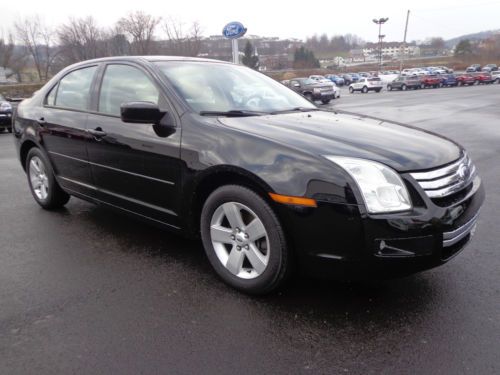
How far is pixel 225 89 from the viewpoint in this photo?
374 centimetres

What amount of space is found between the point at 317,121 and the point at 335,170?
0.92 meters

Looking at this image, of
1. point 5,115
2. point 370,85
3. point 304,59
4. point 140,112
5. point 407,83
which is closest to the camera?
point 140,112

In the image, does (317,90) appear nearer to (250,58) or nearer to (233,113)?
(233,113)

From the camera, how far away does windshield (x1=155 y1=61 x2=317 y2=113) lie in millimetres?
3475

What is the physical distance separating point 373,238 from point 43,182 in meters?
3.96

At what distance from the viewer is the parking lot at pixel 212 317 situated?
233cm

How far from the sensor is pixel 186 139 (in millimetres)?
3170

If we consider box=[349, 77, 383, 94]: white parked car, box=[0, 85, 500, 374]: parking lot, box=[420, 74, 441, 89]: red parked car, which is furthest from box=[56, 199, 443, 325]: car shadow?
box=[420, 74, 441, 89]: red parked car

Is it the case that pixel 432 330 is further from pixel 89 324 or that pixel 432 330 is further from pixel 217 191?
pixel 89 324

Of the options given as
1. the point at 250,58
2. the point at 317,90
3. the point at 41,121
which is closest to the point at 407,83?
the point at 317,90

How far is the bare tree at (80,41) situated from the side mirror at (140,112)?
182 feet

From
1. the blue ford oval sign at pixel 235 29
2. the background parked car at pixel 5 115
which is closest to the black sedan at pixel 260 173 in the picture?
the background parked car at pixel 5 115

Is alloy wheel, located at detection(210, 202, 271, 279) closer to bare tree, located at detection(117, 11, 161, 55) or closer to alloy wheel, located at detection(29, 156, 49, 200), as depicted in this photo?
alloy wheel, located at detection(29, 156, 49, 200)

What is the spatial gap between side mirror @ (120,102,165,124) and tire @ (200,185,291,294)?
2.40 feet
